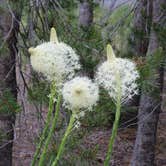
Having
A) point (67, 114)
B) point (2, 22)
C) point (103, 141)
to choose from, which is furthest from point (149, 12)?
point (103, 141)

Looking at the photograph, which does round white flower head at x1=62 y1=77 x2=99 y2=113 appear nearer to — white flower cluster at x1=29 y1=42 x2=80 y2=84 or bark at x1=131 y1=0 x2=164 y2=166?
white flower cluster at x1=29 y1=42 x2=80 y2=84

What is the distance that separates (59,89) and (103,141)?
674cm

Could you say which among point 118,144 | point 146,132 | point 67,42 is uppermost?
point 67,42

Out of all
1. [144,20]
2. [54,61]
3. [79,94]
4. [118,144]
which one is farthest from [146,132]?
[79,94]

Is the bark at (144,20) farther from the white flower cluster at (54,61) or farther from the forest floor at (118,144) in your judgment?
the white flower cluster at (54,61)

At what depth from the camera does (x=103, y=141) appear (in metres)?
8.34

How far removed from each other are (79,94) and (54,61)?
0.90 ft

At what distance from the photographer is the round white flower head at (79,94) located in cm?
153

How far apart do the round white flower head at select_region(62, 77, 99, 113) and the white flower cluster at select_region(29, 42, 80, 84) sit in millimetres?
129

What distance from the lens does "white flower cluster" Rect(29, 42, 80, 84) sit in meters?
1.73

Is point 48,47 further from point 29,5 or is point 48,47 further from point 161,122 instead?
point 161,122

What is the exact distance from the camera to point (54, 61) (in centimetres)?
175

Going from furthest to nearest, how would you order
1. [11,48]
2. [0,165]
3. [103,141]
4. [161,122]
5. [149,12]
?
[161,122] → [103,141] → [149,12] → [0,165] → [11,48]

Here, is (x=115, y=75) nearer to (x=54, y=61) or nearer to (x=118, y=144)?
(x=54, y=61)
